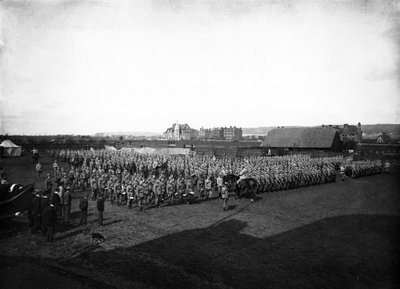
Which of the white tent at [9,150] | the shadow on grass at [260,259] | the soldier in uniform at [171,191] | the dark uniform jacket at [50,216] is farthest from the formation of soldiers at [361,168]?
the white tent at [9,150]

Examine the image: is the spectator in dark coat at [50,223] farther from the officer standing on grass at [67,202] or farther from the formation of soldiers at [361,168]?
the formation of soldiers at [361,168]

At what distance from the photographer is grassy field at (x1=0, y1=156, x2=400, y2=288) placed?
7.73 metres

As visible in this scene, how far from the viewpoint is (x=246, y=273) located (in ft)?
26.8

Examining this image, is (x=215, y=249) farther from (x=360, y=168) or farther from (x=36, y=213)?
(x=360, y=168)

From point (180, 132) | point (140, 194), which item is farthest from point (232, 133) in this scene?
point (140, 194)

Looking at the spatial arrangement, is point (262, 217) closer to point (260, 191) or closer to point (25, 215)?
point (260, 191)

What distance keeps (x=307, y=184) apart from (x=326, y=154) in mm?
18188

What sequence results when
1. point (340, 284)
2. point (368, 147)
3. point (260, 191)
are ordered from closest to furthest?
point (340, 284), point (260, 191), point (368, 147)

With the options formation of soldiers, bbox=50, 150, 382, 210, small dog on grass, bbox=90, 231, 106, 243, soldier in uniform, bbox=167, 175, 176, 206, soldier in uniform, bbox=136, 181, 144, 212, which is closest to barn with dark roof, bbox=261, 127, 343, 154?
formation of soldiers, bbox=50, 150, 382, 210

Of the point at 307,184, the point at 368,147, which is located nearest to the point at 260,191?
the point at 307,184

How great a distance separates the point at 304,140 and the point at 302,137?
1.06 meters

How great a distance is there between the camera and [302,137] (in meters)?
46.7

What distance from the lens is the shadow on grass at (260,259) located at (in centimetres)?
777

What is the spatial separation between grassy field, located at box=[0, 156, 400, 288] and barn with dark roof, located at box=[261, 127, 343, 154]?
28665 millimetres
